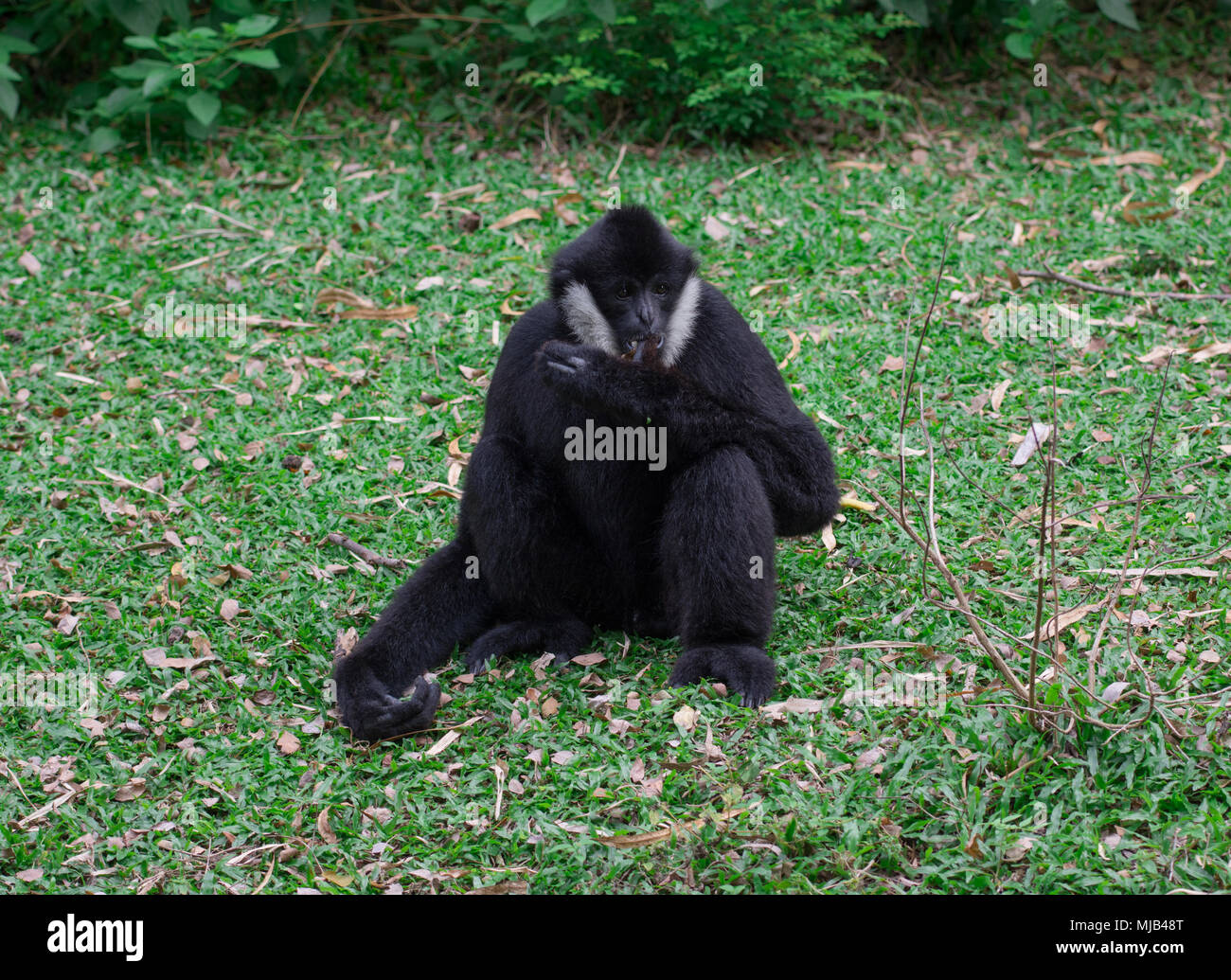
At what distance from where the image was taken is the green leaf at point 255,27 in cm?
924

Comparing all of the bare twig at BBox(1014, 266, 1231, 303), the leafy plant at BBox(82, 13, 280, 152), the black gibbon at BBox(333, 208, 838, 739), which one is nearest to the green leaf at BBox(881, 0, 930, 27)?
the bare twig at BBox(1014, 266, 1231, 303)

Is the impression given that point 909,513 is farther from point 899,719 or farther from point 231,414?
point 231,414

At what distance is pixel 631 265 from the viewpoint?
201 inches

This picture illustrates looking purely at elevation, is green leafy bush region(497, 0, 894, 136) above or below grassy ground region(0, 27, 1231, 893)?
above

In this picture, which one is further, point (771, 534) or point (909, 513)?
point (909, 513)

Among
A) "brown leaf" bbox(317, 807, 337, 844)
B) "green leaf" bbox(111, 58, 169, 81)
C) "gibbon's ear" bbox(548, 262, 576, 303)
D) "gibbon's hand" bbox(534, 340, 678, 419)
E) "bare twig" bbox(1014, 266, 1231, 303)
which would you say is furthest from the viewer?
"green leaf" bbox(111, 58, 169, 81)

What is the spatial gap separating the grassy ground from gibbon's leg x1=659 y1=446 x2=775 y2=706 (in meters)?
0.18

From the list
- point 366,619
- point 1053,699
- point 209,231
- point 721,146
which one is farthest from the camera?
point 721,146

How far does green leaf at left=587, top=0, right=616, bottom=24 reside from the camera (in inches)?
362

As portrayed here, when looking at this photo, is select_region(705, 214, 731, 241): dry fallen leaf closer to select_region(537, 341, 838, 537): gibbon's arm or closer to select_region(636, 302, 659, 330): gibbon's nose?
select_region(537, 341, 838, 537): gibbon's arm
